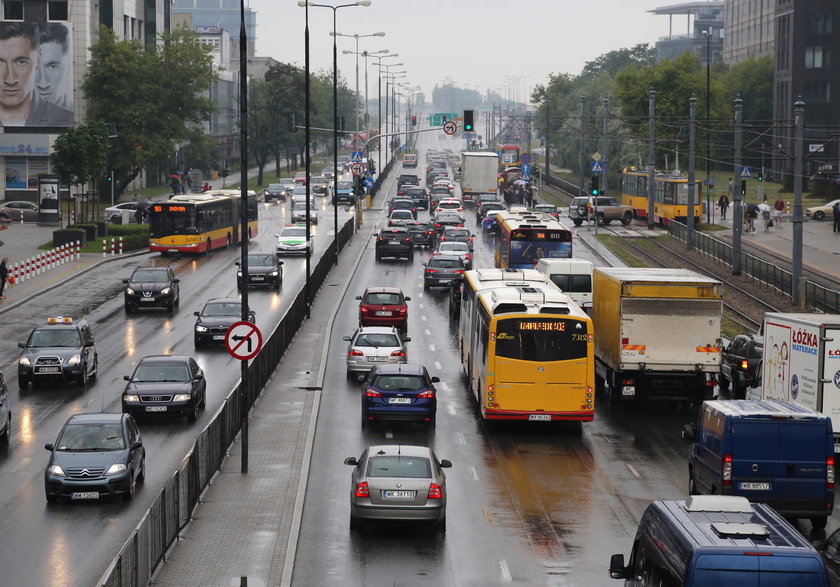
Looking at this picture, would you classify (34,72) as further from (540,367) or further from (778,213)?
(540,367)

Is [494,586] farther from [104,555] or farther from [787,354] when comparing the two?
[787,354]

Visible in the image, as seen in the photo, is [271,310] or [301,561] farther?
[271,310]

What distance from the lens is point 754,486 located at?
20391 millimetres

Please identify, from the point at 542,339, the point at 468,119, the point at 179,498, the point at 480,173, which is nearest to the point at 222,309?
the point at 542,339

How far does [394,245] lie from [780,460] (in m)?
47.2

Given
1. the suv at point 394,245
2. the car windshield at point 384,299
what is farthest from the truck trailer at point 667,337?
the suv at point 394,245

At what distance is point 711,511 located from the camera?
1325cm

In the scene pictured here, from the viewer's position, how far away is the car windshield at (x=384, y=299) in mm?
42938

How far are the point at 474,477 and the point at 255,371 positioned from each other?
9167 mm

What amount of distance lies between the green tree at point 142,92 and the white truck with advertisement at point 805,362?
74.6 meters

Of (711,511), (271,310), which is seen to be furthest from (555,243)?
(711,511)

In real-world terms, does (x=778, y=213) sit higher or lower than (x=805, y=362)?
higher

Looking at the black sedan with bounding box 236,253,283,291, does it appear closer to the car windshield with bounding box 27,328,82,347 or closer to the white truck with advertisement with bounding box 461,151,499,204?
the car windshield with bounding box 27,328,82,347

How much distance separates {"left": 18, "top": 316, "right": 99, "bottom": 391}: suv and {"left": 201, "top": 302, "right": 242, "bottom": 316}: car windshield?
20.7 feet
